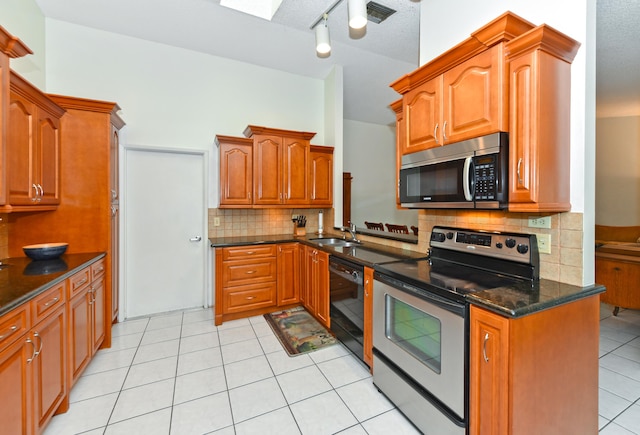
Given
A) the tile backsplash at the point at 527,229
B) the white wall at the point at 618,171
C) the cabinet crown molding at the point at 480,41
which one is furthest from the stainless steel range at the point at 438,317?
the white wall at the point at 618,171

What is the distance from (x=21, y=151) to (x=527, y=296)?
3286 millimetres

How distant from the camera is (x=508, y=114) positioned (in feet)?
5.14

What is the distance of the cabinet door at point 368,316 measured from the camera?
2.21m

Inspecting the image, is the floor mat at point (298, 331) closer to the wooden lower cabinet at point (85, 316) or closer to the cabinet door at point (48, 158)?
the wooden lower cabinet at point (85, 316)

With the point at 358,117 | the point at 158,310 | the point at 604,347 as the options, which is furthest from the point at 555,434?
the point at 358,117

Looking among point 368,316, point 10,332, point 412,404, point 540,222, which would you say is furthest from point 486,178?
point 10,332

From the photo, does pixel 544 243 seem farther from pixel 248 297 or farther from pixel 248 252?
pixel 248 297

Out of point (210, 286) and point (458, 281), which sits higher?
point (458, 281)

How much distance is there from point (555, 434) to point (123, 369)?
2.98 metres

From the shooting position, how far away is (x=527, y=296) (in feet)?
4.57

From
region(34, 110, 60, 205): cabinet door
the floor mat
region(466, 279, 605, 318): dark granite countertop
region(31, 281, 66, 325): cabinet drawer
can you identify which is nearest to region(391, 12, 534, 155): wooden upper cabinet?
region(466, 279, 605, 318): dark granite countertop

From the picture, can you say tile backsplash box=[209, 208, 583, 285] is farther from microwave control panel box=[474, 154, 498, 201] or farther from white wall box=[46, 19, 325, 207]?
white wall box=[46, 19, 325, 207]

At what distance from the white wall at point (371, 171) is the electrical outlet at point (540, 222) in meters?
4.59

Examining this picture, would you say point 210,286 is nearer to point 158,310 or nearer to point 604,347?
point 158,310
